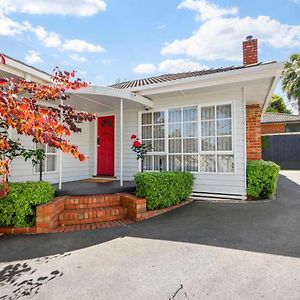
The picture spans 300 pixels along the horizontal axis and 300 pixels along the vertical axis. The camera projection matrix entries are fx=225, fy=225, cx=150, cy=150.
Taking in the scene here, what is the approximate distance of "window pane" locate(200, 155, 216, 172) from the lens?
6.46 meters

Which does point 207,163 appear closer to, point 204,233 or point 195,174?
point 195,174

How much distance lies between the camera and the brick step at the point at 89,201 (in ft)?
15.8

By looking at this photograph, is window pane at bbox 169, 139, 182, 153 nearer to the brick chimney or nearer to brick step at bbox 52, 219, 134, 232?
brick step at bbox 52, 219, 134, 232

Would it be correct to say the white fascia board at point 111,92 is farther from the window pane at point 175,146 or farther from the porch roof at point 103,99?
the window pane at point 175,146

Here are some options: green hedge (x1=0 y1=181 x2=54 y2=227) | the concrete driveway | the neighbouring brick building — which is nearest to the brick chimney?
the concrete driveway

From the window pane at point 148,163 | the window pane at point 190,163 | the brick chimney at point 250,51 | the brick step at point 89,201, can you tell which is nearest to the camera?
the brick step at point 89,201

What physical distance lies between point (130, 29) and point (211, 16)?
3207 mm

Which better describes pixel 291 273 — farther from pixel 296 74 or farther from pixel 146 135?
pixel 296 74

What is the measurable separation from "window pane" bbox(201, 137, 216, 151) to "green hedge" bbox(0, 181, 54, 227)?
4427 millimetres

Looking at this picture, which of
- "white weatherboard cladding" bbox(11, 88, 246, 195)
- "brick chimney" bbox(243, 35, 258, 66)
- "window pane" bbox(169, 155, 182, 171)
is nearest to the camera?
"white weatherboard cladding" bbox(11, 88, 246, 195)

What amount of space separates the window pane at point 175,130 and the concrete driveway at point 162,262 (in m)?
3.05

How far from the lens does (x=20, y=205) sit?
160 inches

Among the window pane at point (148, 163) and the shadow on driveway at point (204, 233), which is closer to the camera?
the shadow on driveway at point (204, 233)

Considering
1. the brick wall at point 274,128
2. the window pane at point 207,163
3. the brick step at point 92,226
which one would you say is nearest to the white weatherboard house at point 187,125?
the window pane at point 207,163
